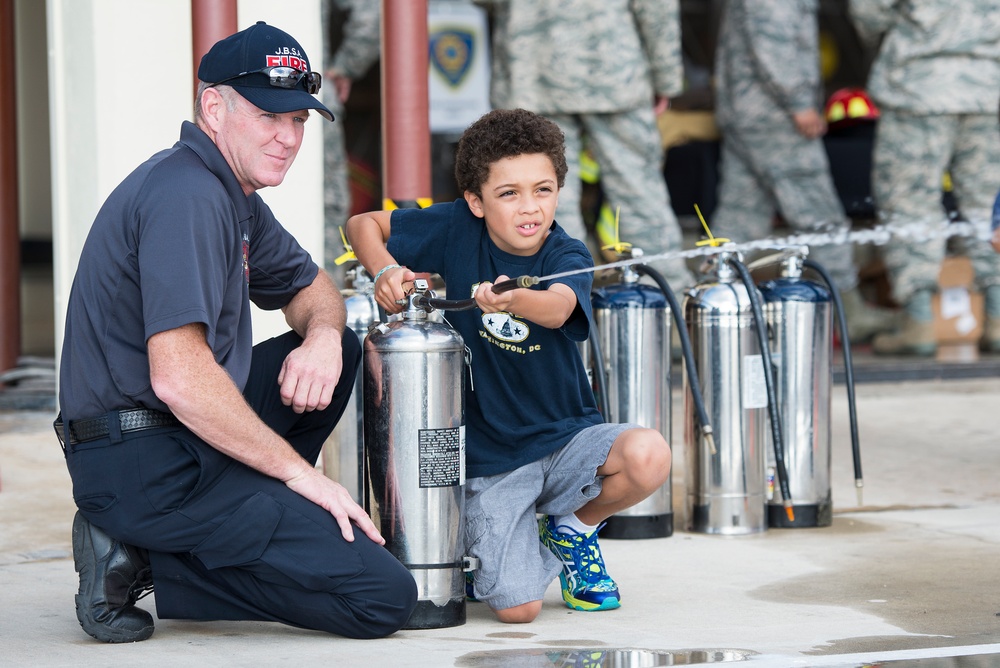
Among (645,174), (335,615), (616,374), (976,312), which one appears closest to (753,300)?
(616,374)

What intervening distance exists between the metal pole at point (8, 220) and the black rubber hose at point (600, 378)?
11.9 feet

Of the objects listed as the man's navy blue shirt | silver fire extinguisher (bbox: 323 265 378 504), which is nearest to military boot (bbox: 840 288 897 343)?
silver fire extinguisher (bbox: 323 265 378 504)

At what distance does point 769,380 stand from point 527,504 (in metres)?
1.06

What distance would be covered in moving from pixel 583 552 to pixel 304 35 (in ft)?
9.39

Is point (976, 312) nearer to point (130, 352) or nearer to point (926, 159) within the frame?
point (926, 159)

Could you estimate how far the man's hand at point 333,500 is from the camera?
10.7 ft

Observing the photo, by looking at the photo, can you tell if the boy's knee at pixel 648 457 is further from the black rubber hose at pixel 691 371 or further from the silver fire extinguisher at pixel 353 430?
the silver fire extinguisher at pixel 353 430

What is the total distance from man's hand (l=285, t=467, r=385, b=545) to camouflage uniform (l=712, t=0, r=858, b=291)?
526 cm

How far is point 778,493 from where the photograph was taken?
183 inches

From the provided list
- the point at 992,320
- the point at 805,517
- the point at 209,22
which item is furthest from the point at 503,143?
the point at 992,320

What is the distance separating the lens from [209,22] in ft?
17.0

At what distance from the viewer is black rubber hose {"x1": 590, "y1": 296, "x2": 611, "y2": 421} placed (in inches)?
169

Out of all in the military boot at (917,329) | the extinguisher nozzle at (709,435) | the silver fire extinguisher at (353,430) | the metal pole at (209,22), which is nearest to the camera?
the extinguisher nozzle at (709,435)

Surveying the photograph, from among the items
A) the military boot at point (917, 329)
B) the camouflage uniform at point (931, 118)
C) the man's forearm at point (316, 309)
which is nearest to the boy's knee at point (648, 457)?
the man's forearm at point (316, 309)
